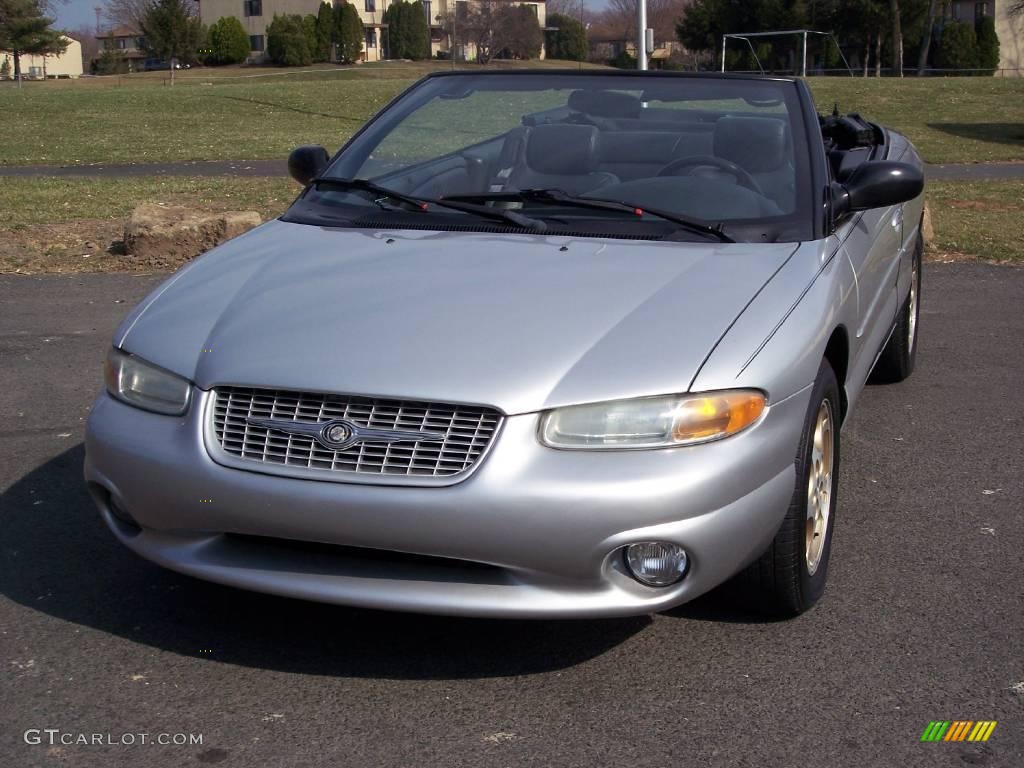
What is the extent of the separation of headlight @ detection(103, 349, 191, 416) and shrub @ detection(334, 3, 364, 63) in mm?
79194

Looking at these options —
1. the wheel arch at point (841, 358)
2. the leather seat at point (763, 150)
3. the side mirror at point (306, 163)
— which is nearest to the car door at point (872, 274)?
the wheel arch at point (841, 358)

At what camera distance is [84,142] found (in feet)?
80.3

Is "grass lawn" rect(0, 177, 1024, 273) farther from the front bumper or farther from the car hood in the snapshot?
the front bumper

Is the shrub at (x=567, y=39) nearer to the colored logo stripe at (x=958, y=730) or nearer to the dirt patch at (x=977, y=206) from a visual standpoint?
the dirt patch at (x=977, y=206)

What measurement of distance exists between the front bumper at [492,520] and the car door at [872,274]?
1216 mm

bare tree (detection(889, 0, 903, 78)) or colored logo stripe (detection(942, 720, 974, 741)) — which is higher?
bare tree (detection(889, 0, 903, 78))

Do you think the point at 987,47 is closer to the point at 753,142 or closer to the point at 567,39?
the point at 567,39

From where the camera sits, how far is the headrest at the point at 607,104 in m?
5.00

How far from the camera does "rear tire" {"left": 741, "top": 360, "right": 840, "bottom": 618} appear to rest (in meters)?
3.44

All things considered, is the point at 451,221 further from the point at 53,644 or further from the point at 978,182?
the point at 978,182

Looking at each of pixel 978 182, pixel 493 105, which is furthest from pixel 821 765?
pixel 978 182

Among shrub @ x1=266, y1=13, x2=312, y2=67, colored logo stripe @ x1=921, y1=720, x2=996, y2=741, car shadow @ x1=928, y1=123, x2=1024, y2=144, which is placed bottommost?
colored logo stripe @ x1=921, y1=720, x2=996, y2=741

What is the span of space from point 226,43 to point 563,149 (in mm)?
76680

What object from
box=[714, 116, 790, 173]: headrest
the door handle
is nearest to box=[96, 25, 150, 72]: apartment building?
the door handle
